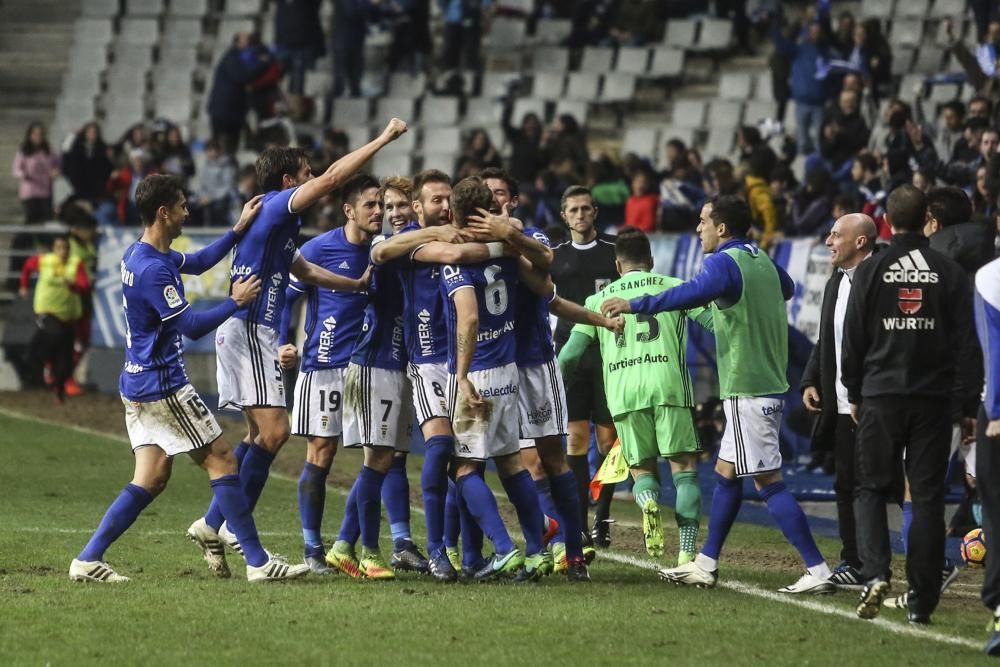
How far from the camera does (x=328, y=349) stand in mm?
10547

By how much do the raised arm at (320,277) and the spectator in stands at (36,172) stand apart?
18125 millimetres

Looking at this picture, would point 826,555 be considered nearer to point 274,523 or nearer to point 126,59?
point 274,523

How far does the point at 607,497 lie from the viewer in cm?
1233

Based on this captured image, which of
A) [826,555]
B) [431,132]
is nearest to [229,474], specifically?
[826,555]

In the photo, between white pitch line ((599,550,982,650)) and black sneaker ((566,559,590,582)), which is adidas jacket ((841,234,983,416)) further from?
black sneaker ((566,559,590,582))

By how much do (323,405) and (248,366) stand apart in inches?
18.8

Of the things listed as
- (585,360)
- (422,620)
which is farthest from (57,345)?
(422,620)

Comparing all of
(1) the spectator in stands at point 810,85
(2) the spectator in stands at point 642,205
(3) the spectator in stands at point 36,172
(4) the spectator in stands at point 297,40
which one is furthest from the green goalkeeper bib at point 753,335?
(3) the spectator in stands at point 36,172

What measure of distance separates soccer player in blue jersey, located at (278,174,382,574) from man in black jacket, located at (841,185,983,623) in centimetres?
297

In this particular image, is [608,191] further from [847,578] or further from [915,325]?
[915,325]

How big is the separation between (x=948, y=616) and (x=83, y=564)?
4.45m

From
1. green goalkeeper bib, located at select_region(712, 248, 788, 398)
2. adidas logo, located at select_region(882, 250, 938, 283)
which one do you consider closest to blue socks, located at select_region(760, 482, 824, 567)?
green goalkeeper bib, located at select_region(712, 248, 788, 398)

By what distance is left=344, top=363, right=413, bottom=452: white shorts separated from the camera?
10.2m

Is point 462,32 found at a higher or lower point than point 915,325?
higher
